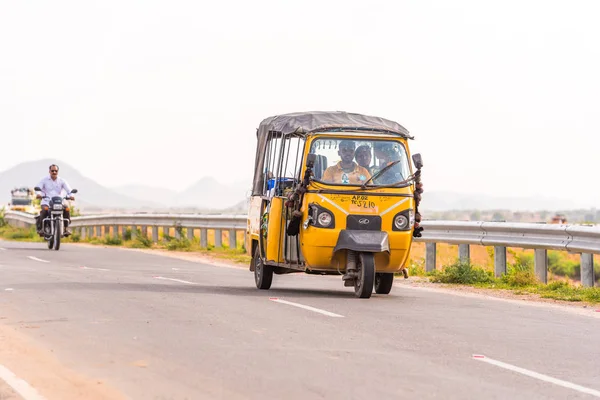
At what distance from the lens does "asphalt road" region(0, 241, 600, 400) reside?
29.0 feet

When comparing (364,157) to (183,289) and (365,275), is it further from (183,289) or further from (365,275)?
(183,289)

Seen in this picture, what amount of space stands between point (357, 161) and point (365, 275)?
1.66 m

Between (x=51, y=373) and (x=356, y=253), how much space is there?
762cm

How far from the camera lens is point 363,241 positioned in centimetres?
1617

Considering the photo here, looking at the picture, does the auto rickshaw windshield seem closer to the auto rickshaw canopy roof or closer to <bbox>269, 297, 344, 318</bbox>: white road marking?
the auto rickshaw canopy roof

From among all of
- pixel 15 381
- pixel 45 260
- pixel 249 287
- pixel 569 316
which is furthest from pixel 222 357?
pixel 45 260

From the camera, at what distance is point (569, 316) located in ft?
49.7

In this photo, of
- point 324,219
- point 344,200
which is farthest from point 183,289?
point 344,200

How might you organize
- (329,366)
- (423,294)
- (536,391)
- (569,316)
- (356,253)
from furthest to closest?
(423,294), (356,253), (569,316), (329,366), (536,391)

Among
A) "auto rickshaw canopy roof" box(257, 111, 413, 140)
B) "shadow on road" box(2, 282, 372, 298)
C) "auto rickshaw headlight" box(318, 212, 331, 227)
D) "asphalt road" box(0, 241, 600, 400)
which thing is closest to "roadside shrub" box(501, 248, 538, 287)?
"asphalt road" box(0, 241, 600, 400)

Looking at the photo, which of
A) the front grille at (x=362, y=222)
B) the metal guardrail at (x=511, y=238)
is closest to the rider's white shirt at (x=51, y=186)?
the metal guardrail at (x=511, y=238)

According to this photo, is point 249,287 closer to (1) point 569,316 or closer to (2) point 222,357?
(1) point 569,316

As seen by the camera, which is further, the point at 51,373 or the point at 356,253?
the point at 356,253

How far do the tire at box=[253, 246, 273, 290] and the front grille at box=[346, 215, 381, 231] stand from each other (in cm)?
208
